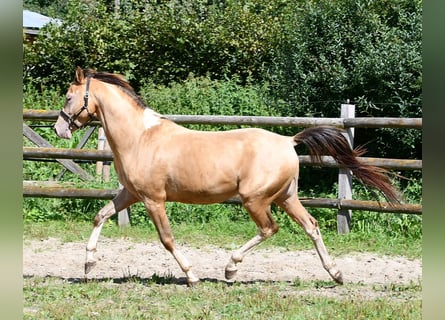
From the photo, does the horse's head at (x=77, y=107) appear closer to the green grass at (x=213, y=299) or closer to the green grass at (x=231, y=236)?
the green grass at (x=213, y=299)

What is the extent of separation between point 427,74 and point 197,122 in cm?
777

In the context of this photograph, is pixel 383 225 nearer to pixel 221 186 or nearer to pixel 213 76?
pixel 221 186

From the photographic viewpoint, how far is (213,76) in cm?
1561

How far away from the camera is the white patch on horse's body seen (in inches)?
244

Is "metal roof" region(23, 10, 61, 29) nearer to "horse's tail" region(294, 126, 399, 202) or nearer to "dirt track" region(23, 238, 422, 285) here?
"dirt track" region(23, 238, 422, 285)

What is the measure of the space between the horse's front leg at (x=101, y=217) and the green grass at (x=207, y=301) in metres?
0.25

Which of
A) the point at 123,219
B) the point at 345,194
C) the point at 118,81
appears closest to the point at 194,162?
the point at 118,81

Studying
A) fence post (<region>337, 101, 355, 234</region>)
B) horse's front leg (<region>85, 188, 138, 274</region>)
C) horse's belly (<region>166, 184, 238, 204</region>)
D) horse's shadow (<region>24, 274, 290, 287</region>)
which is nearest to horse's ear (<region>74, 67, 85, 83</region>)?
horse's front leg (<region>85, 188, 138, 274</region>)

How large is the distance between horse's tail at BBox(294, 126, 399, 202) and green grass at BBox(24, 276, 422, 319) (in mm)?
948

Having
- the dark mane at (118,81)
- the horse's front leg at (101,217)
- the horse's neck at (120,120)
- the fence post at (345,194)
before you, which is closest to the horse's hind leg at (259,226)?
the horse's front leg at (101,217)

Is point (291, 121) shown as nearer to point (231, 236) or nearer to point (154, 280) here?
point (231, 236)

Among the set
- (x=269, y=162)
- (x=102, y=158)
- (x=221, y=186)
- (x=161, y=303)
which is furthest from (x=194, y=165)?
(x=102, y=158)

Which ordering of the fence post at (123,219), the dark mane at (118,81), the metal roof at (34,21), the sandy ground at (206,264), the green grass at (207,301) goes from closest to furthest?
1. the green grass at (207,301)
2. the dark mane at (118,81)
3. the sandy ground at (206,264)
4. the fence post at (123,219)
5. the metal roof at (34,21)

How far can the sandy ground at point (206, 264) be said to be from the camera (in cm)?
642
